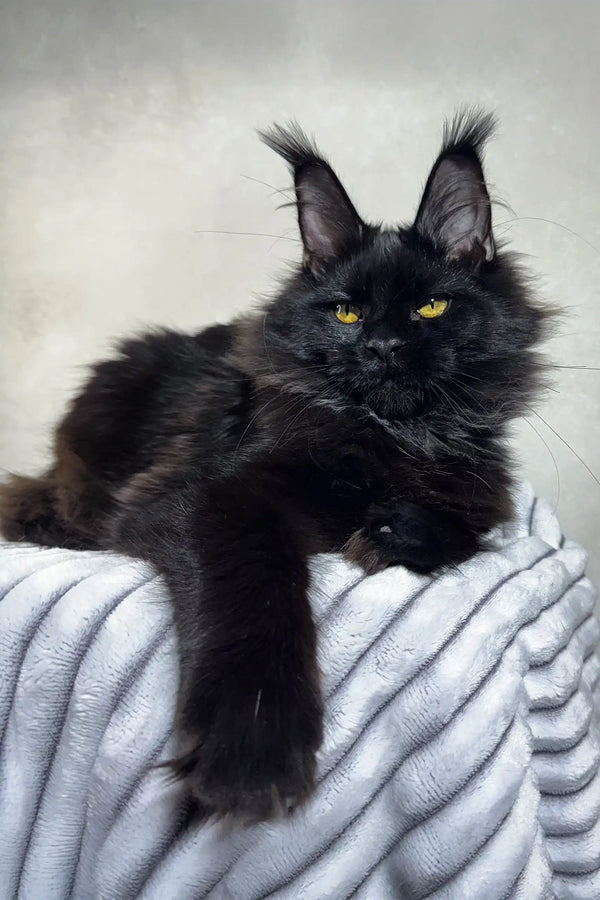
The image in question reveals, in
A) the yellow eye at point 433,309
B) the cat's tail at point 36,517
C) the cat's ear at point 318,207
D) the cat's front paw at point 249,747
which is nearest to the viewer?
the cat's front paw at point 249,747

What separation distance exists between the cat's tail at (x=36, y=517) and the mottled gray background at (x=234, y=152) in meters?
0.52

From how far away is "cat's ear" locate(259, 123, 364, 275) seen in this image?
52.3 inches

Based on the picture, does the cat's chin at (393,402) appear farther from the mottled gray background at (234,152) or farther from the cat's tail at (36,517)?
the mottled gray background at (234,152)

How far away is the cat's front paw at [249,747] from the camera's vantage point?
0.76 m

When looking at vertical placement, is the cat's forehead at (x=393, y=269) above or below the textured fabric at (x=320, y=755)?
above

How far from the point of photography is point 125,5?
83.7 inches

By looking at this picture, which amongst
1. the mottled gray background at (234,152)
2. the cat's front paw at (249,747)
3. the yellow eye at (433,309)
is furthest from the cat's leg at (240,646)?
the mottled gray background at (234,152)

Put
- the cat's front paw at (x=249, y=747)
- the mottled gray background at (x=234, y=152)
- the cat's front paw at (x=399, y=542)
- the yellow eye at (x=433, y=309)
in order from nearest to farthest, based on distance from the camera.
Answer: the cat's front paw at (x=249, y=747), the cat's front paw at (x=399, y=542), the yellow eye at (x=433, y=309), the mottled gray background at (x=234, y=152)

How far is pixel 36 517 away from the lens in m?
1.49

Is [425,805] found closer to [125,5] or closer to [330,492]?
[330,492]

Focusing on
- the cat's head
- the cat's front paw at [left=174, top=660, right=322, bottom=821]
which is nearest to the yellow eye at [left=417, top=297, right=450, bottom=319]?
the cat's head

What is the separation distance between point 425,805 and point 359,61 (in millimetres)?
1926

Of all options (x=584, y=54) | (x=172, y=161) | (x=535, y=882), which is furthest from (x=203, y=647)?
(x=584, y=54)

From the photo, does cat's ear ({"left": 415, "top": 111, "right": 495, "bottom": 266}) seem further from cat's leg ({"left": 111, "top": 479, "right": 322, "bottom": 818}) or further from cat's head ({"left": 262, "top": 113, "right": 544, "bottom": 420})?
cat's leg ({"left": 111, "top": 479, "right": 322, "bottom": 818})
